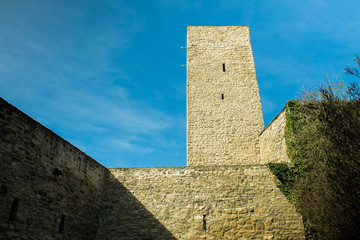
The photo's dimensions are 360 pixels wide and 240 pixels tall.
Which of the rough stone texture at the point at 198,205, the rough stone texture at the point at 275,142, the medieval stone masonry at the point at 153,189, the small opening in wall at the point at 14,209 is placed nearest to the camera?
the small opening in wall at the point at 14,209

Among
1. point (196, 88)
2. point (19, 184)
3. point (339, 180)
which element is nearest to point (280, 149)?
point (339, 180)

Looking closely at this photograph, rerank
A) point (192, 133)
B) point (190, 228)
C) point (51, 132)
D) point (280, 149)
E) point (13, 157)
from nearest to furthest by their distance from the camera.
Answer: point (13, 157) → point (51, 132) → point (190, 228) → point (280, 149) → point (192, 133)

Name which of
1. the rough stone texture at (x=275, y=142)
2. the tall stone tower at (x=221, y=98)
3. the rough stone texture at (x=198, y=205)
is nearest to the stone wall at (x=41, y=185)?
the rough stone texture at (x=198, y=205)

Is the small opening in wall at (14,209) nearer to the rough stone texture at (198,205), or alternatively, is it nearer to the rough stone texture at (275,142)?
the rough stone texture at (198,205)

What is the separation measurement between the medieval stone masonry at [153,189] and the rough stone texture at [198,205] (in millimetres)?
29

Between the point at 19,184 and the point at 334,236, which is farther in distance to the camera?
the point at 334,236

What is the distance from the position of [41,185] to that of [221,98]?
Answer: 9.48 m

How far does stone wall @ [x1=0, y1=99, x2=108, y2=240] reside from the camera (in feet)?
19.6

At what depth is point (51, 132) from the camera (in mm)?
7539

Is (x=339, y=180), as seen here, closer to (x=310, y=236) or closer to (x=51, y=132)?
A: (x=310, y=236)

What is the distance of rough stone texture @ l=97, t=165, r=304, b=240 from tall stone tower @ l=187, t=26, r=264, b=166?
3.32 meters

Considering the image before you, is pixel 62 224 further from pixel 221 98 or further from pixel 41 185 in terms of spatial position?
pixel 221 98

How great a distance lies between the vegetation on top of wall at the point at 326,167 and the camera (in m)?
6.47

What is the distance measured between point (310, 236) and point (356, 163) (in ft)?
9.56
